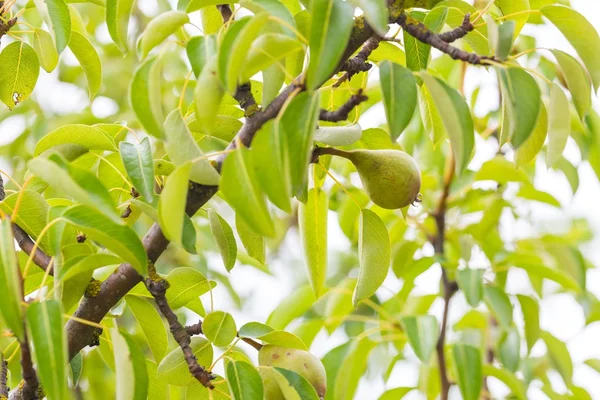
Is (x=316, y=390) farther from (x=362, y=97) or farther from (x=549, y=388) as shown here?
(x=549, y=388)

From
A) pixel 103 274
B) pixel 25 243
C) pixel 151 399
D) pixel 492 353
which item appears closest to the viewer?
pixel 25 243

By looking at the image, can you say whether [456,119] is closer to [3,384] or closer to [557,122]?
[557,122]

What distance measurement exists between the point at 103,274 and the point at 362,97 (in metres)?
1.09

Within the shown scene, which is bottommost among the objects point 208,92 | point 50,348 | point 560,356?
point 560,356

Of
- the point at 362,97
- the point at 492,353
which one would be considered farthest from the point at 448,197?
the point at 362,97

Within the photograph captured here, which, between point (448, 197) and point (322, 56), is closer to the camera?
point (322, 56)

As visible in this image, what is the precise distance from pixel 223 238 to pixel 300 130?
30 centimetres

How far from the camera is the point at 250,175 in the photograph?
61 cm

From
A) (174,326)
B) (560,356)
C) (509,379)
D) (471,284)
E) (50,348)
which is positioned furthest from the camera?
(560,356)

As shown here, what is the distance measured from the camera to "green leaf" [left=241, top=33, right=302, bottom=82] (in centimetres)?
64

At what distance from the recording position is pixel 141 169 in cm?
69

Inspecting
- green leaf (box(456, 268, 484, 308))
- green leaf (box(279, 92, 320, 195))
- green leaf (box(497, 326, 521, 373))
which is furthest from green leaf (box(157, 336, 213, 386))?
green leaf (box(497, 326, 521, 373))

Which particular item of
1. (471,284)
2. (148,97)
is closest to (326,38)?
(148,97)

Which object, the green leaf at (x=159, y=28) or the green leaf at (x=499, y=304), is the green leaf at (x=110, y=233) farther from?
the green leaf at (x=499, y=304)
